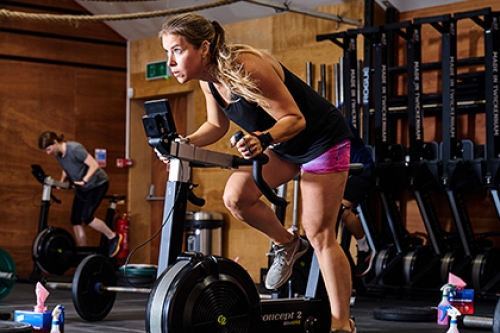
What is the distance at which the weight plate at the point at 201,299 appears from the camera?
2.63 m

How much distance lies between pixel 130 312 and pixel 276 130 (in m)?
2.69

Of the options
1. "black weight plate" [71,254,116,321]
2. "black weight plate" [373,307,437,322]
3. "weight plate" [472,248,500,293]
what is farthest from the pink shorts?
"weight plate" [472,248,500,293]

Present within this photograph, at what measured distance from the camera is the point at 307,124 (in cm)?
293

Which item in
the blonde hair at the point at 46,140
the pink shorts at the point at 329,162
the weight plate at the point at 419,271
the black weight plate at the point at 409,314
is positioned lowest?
the black weight plate at the point at 409,314

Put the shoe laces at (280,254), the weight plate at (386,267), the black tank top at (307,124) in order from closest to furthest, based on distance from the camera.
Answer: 1. the black tank top at (307,124)
2. the shoe laces at (280,254)
3. the weight plate at (386,267)

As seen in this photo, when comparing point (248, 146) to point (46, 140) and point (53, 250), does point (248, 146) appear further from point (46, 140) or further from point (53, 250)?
point (46, 140)

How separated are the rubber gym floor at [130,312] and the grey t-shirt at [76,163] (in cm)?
123

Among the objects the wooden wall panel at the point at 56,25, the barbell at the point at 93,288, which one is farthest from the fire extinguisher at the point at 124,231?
the barbell at the point at 93,288

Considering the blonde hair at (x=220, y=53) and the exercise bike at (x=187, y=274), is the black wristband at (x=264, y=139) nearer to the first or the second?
the exercise bike at (x=187, y=274)

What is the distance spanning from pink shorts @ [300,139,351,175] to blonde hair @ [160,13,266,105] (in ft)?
1.26

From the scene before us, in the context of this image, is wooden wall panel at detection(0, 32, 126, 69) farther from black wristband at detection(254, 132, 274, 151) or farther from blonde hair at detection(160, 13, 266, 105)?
black wristband at detection(254, 132, 274, 151)

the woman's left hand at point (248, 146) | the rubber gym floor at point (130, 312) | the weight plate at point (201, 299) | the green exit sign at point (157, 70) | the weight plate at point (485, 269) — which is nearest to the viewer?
the woman's left hand at point (248, 146)

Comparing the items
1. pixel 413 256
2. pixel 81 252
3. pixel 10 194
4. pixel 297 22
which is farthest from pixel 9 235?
pixel 413 256

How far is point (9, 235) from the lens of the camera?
8125mm
